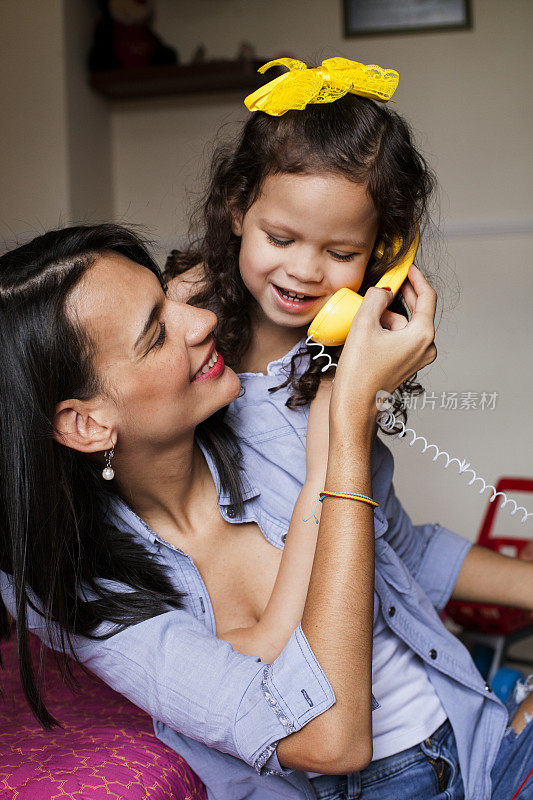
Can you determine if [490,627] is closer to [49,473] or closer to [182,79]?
[49,473]

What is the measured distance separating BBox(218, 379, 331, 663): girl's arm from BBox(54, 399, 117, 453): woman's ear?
0.32 m

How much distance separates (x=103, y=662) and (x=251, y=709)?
0.26 metres

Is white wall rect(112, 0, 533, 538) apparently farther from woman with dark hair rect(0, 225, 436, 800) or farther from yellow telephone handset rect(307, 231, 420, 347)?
woman with dark hair rect(0, 225, 436, 800)

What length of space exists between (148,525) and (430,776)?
63 centimetres

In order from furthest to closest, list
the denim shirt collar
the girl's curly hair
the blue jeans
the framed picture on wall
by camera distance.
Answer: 1. the framed picture on wall
2. the denim shirt collar
3. the girl's curly hair
4. the blue jeans

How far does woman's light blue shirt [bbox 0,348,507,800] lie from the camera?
1.07 meters

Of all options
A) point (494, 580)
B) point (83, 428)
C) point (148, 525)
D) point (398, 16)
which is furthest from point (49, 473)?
point (398, 16)

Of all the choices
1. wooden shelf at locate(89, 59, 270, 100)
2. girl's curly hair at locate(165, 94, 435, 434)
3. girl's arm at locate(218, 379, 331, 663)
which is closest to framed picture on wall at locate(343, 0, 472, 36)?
wooden shelf at locate(89, 59, 270, 100)

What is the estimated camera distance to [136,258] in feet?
4.44

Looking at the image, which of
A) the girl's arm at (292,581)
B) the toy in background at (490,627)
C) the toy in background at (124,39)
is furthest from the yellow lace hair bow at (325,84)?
the toy in background at (124,39)

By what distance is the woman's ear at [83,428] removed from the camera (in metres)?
1.22

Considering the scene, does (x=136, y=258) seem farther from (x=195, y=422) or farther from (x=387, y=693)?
(x=387, y=693)

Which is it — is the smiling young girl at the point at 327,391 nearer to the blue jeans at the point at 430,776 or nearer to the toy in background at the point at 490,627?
the blue jeans at the point at 430,776

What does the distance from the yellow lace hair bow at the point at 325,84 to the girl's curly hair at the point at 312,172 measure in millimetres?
37
